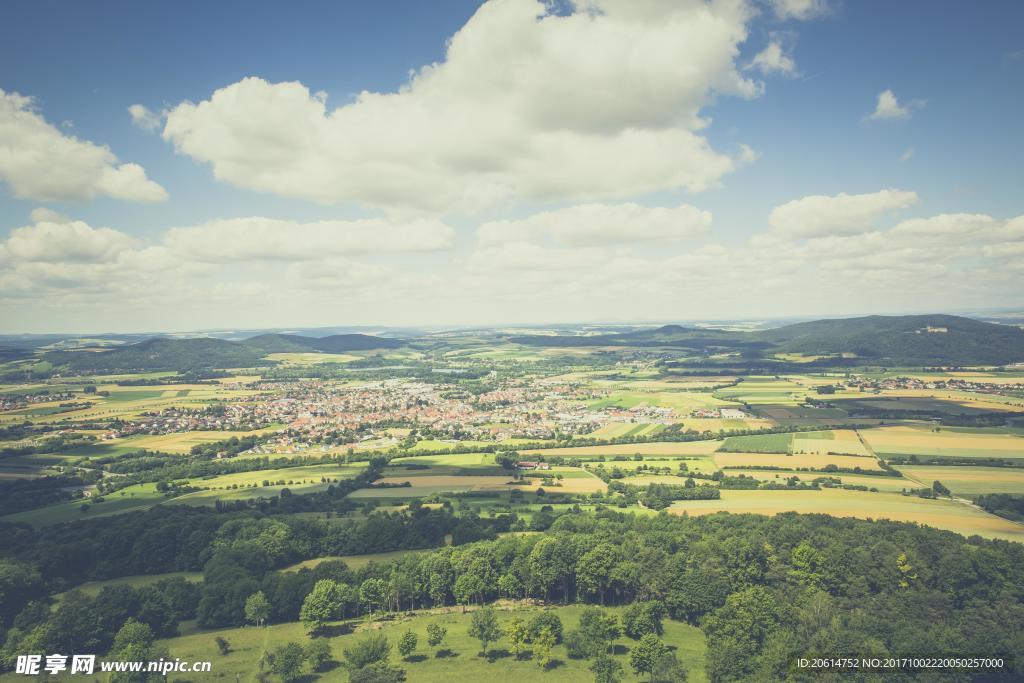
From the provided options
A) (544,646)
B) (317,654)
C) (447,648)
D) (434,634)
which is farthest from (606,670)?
(317,654)

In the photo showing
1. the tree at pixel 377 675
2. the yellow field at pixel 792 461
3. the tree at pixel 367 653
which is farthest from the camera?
the yellow field at pixel 792 461

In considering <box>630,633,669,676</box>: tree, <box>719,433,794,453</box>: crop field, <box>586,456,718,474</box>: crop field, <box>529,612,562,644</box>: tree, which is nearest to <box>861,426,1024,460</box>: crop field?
<box>719,433,794,453</box>: crop field

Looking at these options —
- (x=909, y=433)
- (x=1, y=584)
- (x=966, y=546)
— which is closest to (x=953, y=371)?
(x=909, y=433)

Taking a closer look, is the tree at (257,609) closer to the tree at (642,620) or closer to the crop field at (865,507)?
the tree at (642,620)

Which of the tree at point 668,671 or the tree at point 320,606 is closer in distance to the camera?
the tree at point 668,671

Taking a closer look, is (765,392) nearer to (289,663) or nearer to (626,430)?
(626,430)

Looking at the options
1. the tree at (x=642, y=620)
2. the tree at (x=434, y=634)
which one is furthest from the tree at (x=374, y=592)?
the tree at (x=642, y=620)
